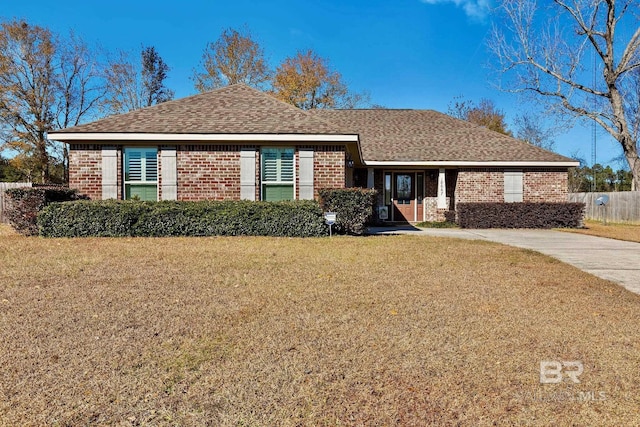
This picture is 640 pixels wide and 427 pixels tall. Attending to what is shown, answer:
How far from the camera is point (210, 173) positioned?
11.5 m

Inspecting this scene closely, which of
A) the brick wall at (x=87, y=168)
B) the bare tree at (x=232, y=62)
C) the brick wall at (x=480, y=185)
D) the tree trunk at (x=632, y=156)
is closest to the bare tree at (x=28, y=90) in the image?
the bare tree at (x=232, y=62)

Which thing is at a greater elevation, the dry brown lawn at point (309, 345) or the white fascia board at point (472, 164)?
the white fascia board at point (472, 164)

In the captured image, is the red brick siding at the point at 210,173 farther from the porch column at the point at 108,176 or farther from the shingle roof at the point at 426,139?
the shingle roof at the point at 426,139

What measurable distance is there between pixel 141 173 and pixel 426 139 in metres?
12.0

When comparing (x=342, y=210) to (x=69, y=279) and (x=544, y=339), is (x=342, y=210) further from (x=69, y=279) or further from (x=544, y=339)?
(x=544, y=339)

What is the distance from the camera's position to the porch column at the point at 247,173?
11500mm

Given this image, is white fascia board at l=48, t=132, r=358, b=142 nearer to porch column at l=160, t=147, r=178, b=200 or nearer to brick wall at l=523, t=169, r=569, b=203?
porch column at l=160, t=147, r=178, b=200

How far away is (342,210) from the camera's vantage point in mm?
10141

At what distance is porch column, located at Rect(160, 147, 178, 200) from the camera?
37.5 ft

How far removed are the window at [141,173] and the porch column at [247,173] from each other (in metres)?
2.54

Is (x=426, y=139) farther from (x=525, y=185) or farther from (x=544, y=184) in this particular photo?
(x=544, y=184)

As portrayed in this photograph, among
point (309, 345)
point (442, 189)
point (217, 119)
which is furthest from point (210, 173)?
point (442, 189)

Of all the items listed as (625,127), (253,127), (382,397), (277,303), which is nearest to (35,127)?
(253,127)

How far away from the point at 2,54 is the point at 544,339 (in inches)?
1289
